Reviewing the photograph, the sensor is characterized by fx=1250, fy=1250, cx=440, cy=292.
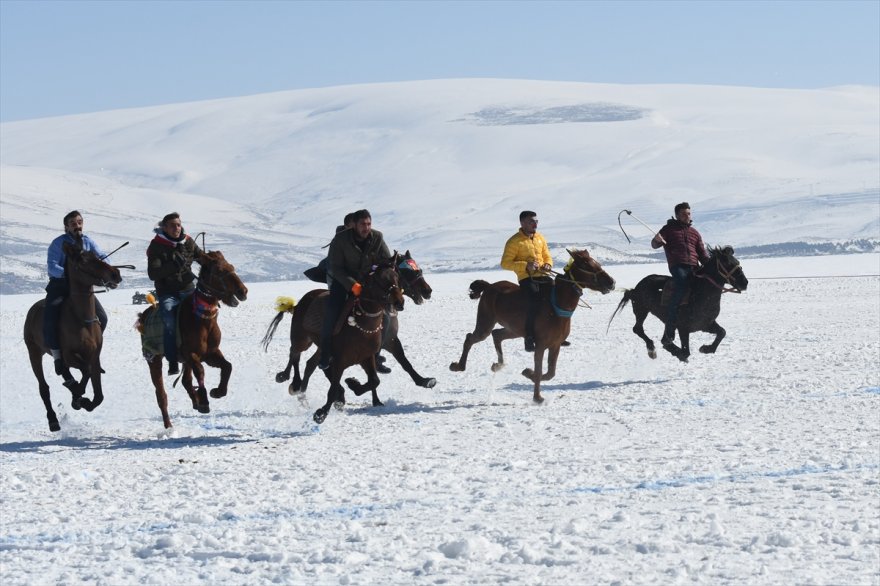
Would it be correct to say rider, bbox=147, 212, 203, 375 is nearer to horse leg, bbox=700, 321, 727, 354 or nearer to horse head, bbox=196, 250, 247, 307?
horse head, bbox=196, 250, 247, 307

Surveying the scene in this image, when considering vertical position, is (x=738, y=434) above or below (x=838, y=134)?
below

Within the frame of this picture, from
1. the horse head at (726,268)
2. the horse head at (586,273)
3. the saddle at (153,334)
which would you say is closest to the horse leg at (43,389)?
the saddle at (153,334)

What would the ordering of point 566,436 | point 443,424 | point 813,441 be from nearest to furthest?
point 813,441
point 566,436
point 443,424

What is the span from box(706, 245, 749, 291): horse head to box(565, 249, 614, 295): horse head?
114 inches

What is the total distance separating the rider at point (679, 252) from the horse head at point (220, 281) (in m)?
6.15

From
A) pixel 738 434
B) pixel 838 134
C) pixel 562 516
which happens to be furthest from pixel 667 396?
pixel 838 134

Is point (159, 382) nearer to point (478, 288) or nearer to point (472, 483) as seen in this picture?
point (478, 288)

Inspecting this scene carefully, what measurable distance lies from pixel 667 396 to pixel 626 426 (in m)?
2.39

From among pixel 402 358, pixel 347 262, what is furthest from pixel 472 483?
pixel 402 358

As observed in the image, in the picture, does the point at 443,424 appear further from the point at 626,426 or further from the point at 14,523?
the point at 14,523

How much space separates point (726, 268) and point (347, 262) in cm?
563

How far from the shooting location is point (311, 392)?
14477 millimetres

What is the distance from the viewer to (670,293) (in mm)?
15375

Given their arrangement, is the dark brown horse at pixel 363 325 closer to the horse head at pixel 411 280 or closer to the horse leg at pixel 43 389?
the horse head at pixel 411 280
